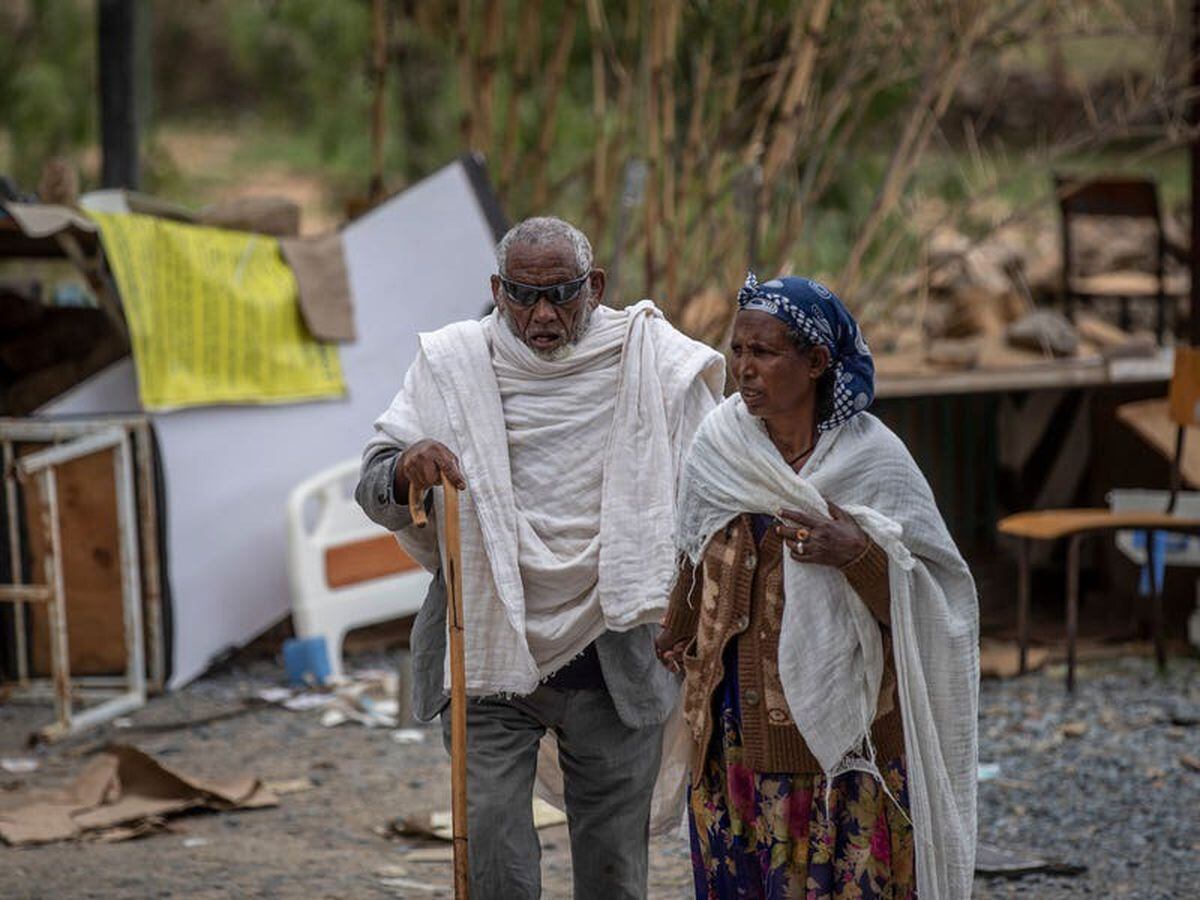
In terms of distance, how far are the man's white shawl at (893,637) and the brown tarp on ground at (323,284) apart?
15.1 feet

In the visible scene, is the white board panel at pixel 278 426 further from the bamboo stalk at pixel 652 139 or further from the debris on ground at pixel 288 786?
the debris on ground at pixel 288 786

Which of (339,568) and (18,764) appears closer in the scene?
(18,764)

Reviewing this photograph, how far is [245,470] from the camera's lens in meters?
7.27

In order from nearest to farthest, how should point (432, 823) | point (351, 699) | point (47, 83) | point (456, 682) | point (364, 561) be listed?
point (456, 682) → point (432, 823) → point (351, 699) → point (364, 561) → point (47, 83)

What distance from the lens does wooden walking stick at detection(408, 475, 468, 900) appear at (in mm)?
3225

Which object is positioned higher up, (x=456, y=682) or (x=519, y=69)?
(x=519, y=69)

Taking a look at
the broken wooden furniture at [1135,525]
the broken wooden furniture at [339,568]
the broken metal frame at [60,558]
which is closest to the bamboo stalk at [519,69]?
the broken wooden furniture at [339,568]

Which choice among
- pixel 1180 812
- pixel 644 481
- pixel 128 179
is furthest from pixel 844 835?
pixel 128 179

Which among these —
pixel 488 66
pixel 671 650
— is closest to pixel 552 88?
pixel 488 66

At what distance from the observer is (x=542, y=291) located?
3.33 m

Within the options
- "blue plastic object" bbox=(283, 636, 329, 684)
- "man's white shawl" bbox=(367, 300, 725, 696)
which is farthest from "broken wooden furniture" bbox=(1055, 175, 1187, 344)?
"man's white shawl" bbox=(367, 300, 725, 696)

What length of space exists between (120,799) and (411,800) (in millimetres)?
897

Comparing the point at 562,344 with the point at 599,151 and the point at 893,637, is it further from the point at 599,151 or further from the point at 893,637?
the point at 599,151

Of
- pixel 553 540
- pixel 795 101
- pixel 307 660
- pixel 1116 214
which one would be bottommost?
pixel 307 660
